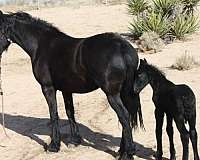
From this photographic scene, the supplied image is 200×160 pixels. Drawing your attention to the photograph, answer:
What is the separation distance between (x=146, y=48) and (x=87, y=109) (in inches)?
253

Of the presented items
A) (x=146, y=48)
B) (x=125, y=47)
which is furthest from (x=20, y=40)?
(x=146, y=48)

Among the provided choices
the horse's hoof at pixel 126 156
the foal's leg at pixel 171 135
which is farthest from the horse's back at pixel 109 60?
the horse's hoof at pixel 126 156

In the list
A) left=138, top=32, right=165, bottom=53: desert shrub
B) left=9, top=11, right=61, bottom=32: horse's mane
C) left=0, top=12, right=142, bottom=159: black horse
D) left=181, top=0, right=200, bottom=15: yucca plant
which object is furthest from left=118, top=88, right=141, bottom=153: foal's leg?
left=181, top=0, right=200, bottom=15: yucca plant

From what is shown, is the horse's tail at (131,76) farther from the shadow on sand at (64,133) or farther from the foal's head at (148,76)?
the shadow on sand at (64,133)

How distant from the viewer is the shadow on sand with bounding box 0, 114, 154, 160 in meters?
7.65

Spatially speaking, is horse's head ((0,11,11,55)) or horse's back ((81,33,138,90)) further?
horse's head ((0,11,11,55))

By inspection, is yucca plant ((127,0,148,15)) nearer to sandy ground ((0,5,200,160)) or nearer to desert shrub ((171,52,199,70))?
sandy ground ((0,5,200,160))

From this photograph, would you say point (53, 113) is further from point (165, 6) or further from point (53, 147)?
point (165, 6)

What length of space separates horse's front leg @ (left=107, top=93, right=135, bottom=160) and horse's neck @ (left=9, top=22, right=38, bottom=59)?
1.77 metres

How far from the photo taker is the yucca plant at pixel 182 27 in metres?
17.4

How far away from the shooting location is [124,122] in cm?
689

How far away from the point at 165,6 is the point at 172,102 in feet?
40.5

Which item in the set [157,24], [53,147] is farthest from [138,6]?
[53,147]

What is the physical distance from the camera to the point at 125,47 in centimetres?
688
